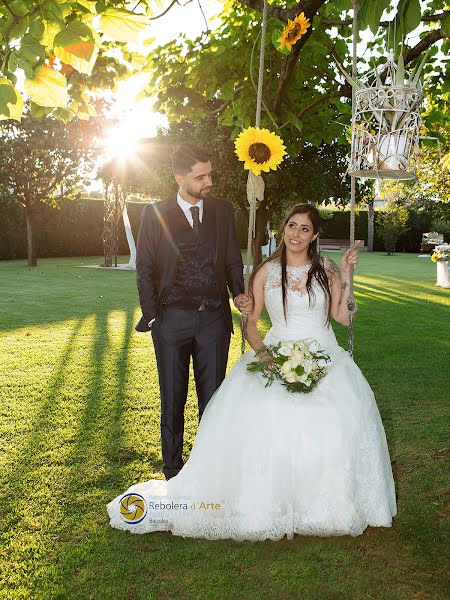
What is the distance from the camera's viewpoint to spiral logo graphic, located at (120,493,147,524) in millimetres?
3498

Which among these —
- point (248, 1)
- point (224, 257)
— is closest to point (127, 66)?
point (248, 1)

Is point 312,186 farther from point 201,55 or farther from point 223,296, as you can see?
point 223,296

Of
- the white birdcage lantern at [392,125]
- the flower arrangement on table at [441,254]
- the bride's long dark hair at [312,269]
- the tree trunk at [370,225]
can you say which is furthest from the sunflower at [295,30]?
the tree trunk at [370,225]

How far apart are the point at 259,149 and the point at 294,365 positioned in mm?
1222

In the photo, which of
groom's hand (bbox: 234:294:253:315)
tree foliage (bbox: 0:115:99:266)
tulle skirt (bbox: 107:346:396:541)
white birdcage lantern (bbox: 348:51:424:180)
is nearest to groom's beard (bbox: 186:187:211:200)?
groom's hand (bbox: 234:294:253:315)

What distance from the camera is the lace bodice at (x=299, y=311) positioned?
147 inches

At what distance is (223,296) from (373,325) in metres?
7.75

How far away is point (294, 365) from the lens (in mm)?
3320

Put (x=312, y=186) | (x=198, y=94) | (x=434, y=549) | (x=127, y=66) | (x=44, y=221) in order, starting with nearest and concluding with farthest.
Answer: (x=434, y=549) → (x=127, y=66) → (x=198, y=94) → (x=312, y=186) → (x=44, y=221)

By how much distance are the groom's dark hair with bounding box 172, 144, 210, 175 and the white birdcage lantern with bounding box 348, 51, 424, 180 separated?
98cm

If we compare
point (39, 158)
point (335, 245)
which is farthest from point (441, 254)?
point (335, 245)

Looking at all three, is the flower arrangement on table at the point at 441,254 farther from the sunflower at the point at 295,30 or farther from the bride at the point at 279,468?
the bride at the point at 279,468

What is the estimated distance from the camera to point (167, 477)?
13.0 ft

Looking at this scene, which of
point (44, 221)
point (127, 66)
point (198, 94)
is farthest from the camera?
point (44, 221)
